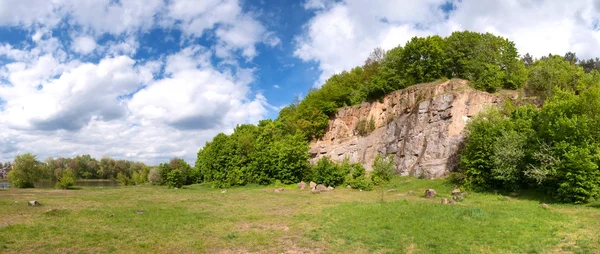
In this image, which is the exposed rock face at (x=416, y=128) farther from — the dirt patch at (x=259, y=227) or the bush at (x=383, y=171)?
the dirt patch at (x=259, y=227)

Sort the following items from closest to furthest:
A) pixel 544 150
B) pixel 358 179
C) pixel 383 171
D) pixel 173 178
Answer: pixel 544 150 → pixel 358 179 → pixel 383 171 → pixel 173 178

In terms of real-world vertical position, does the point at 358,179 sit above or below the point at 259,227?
above

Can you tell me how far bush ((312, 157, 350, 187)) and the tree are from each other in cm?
4665

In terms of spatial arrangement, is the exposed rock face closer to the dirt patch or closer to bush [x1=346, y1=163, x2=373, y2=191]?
bush [x1=346, y1=163, x2=373, y2=191]

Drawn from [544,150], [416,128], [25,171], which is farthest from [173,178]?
[544,150]

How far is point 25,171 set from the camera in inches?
2189

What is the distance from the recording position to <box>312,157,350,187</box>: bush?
47250 mm

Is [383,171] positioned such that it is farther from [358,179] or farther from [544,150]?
[544,150]

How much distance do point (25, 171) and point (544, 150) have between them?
70.8m


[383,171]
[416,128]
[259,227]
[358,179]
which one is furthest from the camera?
[416,128]

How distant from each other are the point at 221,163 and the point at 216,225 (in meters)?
42.7

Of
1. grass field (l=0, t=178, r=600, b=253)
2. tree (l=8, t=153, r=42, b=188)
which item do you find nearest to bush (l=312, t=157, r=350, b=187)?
grass field (l=0, t=178, r=600, b=253)

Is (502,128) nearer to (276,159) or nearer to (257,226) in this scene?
(257,226)

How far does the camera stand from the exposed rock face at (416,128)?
43.3 meters
